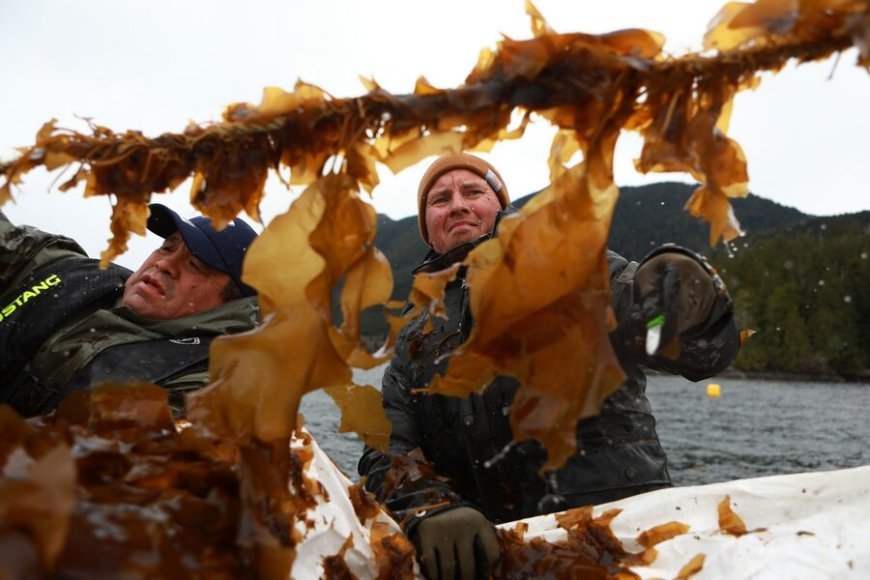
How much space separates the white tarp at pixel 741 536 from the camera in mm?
1813

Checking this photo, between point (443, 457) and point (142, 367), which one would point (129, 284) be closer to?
point (142, 367)

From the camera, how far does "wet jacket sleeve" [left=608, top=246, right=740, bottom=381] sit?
2.03 meters

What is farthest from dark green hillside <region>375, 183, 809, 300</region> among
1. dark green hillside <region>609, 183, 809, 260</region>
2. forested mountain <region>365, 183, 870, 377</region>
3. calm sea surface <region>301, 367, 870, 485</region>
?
calm sea surface <region>301, 367, 870, 485</region>

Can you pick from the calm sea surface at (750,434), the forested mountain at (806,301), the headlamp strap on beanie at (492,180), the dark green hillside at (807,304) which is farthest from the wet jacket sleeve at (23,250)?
the dark green hillside at (807,304)

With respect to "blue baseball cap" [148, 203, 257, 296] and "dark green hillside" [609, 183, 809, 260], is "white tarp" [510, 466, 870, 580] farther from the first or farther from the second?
"dark green hillside" [609, 183, 809, 260]

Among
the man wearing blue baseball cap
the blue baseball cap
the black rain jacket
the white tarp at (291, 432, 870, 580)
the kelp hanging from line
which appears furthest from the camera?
the blue baseball cap

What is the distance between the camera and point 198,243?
316 cm

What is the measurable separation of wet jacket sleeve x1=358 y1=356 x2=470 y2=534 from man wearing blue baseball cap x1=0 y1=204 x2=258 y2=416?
86 cm

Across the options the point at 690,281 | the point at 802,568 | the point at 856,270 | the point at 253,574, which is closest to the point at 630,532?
the point at 802,568

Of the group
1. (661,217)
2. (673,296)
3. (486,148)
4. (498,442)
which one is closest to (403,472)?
(498,442)

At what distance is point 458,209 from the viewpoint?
11.8 feet

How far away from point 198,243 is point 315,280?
1800 millimetres

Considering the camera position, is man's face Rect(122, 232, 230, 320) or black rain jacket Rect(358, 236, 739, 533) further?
man's face Rect(122, 232, 230, 320)

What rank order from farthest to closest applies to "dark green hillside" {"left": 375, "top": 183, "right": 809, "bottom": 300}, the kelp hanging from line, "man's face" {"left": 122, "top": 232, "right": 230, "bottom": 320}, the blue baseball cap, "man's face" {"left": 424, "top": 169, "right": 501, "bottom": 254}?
"dark green hillside" {"left": 375, "top": 183, "right": 809, "bottom": 300} → "man's face" {"left": 424, "top": 169, "right": 501, "bottom": 254} → the blue baseball cap → "man's face" {"left": 122, "top": 232, "right": 230, "bottom": 320} → the kelp hanging from line
